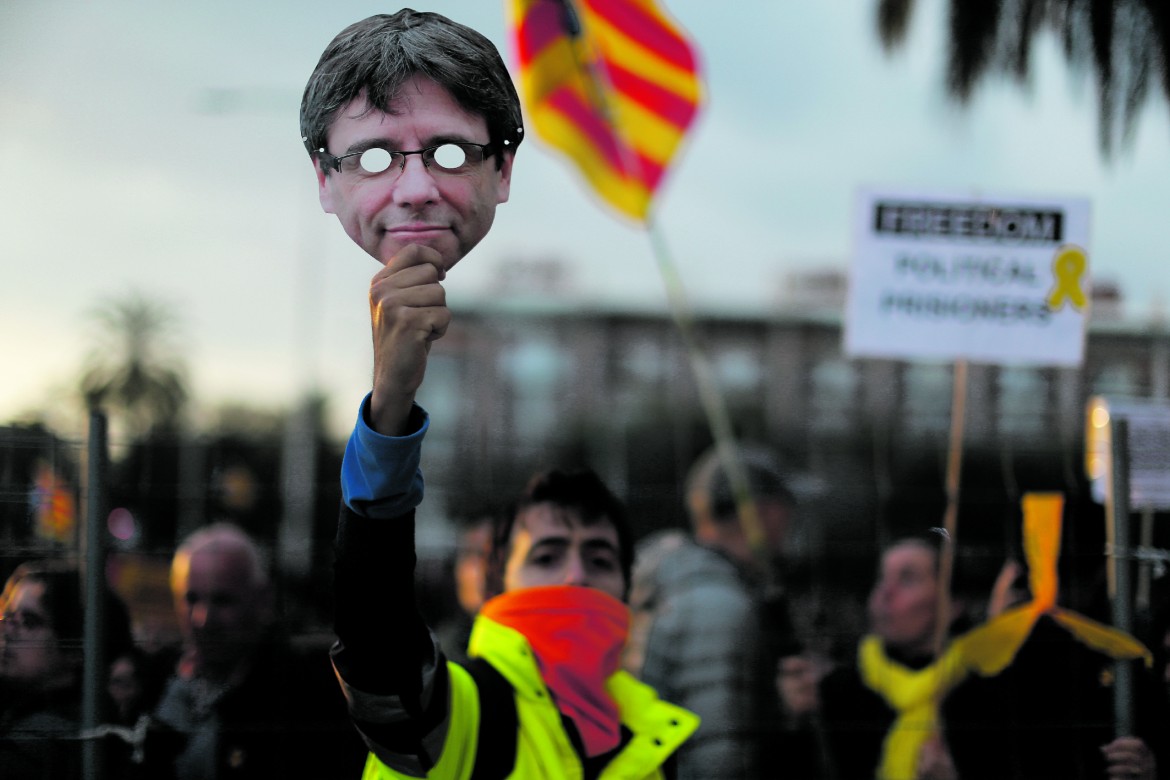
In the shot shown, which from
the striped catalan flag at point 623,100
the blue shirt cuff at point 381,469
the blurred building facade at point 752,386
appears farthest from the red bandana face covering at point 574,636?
the blurred building facade at point 752,386

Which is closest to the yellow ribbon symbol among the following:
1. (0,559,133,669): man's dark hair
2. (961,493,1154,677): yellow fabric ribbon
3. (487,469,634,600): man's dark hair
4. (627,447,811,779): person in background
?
(961,493,1154,677): yellow fabric ribbon

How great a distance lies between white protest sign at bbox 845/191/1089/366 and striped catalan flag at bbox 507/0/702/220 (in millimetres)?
1001

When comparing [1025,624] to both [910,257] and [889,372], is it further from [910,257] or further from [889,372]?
[889,372]

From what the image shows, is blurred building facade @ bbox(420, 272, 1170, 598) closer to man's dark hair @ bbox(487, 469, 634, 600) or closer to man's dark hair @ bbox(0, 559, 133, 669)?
man's dark hair @ bbox(0, 559, 133, 669)

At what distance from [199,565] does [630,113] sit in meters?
2.37

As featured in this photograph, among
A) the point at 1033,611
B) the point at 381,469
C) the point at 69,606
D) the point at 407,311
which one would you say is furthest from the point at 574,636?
the point at 1033,611

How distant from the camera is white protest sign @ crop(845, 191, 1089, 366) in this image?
3031mm

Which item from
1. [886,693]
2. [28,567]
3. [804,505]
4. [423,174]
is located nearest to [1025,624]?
[886,693]

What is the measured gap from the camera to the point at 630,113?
444cm

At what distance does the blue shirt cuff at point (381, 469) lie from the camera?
943 millimetres

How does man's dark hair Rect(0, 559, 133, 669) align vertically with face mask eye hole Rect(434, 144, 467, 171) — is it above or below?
below

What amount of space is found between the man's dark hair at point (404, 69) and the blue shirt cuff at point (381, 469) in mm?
208

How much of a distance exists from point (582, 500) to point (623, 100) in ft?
9.69

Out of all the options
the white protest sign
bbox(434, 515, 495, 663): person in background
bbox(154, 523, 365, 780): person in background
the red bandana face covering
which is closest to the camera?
the red bandana face covering
